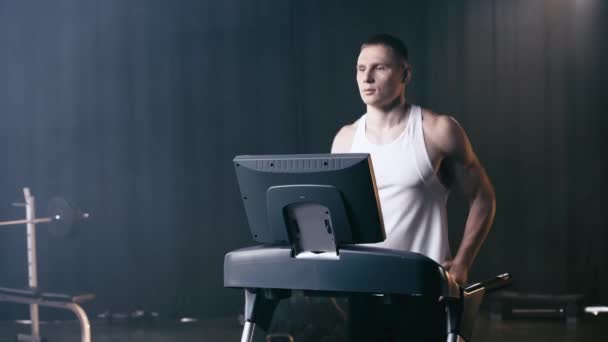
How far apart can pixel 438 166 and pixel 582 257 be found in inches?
169

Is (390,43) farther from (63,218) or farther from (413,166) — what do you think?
(63,218)

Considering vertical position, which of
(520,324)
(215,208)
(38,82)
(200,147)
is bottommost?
(520,324)

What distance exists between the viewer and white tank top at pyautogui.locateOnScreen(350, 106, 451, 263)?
7.00ft

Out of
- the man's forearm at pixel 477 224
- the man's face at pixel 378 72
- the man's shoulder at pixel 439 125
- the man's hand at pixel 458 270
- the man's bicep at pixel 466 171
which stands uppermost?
the man's face at pixel 378 72

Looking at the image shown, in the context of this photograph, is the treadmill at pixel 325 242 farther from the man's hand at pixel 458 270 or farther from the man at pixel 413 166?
the man at pixel 413 166

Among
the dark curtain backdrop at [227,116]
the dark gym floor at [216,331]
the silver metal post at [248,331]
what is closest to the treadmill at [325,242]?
the silver metal post at [248,331]

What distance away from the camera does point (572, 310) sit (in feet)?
18.6

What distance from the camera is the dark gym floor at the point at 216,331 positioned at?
16.9 feet

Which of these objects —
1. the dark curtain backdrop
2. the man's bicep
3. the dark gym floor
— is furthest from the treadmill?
the dark curtain backdrop

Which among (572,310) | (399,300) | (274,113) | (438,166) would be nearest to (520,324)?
(572,310)

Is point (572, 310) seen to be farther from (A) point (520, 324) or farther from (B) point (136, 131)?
(B) point (136, 131)

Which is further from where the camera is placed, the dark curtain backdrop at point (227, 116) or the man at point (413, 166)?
the dark curtain backdrop at point (227, 116)

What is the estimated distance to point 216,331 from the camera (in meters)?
5.46

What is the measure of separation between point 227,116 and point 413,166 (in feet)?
13.1
